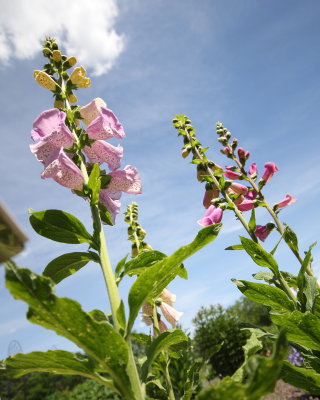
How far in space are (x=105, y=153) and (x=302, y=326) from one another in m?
0.95

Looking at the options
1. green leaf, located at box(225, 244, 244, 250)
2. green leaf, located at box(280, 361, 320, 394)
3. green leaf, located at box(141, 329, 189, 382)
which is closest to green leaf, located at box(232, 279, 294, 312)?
green leaf, located at box(280, 361, 320, 394)

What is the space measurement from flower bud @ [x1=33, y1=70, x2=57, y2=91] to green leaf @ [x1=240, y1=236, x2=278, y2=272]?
41.7 inches

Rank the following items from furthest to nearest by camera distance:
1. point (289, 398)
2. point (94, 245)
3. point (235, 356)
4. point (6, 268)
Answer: point (235, 356), point (289, 398), point (94, 245), point (6, 268)

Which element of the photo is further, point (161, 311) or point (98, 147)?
point (161, 311)

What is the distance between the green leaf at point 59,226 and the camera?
3.39 feet

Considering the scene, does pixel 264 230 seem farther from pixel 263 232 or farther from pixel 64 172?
pixel 64 172

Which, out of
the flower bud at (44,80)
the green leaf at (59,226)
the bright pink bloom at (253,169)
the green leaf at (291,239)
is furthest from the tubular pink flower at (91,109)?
the bright pink bloom at (253,169)

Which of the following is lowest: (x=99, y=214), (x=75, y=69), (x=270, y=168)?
(x=99, y=214)

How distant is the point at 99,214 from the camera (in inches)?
44.8

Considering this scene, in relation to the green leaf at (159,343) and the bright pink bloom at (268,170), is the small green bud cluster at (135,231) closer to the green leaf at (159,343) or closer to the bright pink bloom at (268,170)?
the bright pink bloom at (268,170)

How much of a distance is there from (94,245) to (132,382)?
1.36ft

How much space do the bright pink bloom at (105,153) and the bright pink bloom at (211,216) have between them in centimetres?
96

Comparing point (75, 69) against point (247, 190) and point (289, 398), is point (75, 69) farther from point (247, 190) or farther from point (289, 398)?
point (289, 398)

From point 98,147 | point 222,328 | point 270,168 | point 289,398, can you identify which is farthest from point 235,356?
point 98,147
